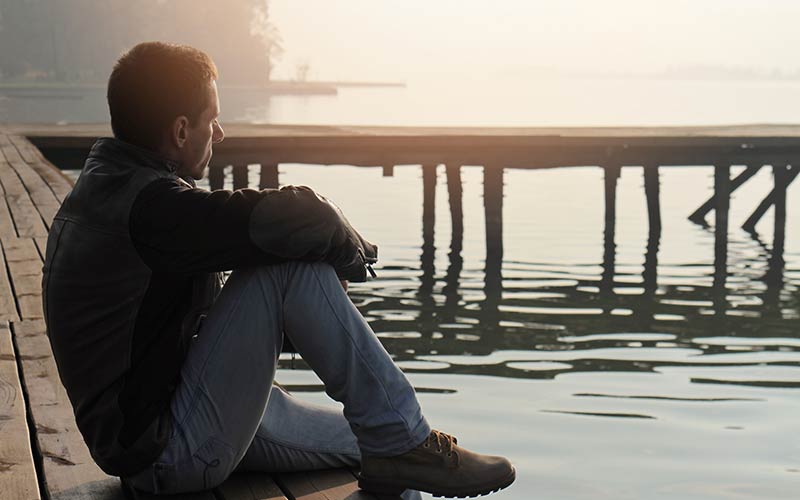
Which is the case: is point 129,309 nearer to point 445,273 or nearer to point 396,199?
point 445,273

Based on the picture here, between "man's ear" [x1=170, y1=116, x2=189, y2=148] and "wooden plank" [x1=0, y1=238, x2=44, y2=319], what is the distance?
8.19 ft

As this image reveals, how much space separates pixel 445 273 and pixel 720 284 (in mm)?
3098

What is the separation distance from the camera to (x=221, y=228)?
2.58 metres

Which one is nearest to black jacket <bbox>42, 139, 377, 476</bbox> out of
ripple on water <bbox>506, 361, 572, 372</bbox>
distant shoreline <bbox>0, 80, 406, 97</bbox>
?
ripple on water <bbox>506, 361, 572, 372</bbox>

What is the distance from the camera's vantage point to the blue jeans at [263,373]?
264 cm

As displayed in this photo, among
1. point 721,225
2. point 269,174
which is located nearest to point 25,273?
point 269,174

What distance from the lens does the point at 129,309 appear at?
8.63 feet

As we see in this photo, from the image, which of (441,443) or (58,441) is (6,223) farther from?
(441,443)

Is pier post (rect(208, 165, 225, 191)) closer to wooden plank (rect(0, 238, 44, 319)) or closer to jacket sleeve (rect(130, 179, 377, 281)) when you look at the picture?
wooden plank (rect(0, 238, 44, 319))

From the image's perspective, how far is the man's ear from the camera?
105 inches

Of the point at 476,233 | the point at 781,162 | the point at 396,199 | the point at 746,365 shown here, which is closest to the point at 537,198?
the point at 396,199

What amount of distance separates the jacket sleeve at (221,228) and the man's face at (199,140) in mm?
102

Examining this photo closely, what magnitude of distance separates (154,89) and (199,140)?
183mm

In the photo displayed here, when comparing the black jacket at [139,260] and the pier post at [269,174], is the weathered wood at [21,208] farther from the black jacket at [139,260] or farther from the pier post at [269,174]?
the black jacket at [139,260]
